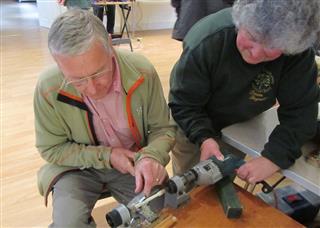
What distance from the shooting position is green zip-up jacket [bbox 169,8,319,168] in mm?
1002

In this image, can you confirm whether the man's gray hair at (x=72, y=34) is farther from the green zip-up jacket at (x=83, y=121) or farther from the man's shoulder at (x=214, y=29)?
the man's shoulder at (x=214, y=29)

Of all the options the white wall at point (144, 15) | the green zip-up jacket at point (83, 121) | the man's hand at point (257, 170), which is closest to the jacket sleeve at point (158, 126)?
the green zip-up jacket at point (83, 121)

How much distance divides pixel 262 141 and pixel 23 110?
220 cm

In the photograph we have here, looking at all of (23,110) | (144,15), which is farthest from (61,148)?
(144,15)

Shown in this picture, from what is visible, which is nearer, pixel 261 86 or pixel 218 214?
pixel 218 214

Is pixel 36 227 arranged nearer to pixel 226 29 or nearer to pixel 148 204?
pixel 148 204

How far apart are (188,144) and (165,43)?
158 inches

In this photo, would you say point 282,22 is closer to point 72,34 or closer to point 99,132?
point 72,34

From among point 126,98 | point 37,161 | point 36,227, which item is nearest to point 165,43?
point 37,161

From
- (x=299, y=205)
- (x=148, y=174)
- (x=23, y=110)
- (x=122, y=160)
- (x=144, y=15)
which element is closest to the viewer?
(x=148, y=174)

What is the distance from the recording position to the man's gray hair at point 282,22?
72cm

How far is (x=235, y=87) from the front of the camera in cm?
108

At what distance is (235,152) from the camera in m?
1.40

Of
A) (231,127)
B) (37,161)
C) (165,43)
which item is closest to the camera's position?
(231,127)
